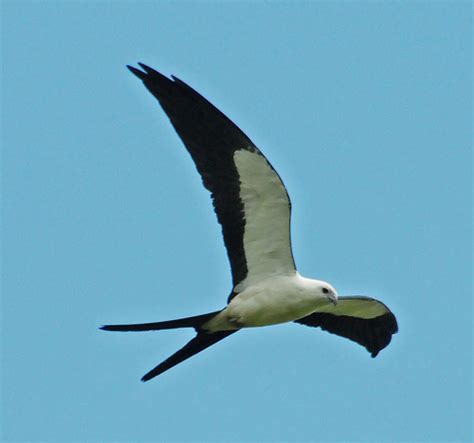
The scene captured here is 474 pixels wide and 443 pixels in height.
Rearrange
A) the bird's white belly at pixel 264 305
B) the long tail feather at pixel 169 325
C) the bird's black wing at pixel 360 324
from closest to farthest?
the long tail feather at pixel 169 325
the bird's white belly at pixel 264 305
the bird's black wing at pixel 360 324

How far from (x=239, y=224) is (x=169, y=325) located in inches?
54.5

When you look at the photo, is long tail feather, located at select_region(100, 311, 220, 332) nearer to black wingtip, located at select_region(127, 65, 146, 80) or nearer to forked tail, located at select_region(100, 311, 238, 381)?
forked tail, located at select_region(100, 311, 238, 381)

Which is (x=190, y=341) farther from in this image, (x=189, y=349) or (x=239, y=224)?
(x=239, y=224)

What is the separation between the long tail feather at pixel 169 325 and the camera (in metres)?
12.7

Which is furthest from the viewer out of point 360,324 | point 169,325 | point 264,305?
point 360,324

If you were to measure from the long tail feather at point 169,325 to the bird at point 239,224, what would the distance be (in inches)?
0.4

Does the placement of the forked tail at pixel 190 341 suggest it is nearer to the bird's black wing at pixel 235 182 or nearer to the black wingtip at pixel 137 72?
the bird's black wing at pixel 235 182

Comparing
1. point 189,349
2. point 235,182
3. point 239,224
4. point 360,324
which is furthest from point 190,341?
point 360,324

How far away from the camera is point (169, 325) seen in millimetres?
13023

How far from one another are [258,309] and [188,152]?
183cm

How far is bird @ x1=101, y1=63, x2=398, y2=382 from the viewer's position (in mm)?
13203

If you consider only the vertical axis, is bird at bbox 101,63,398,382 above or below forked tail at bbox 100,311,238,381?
above

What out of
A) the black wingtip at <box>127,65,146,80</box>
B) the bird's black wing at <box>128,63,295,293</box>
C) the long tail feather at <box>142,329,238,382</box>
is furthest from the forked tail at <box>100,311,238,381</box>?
the black wingtip at <box>127,65,146,80</box>

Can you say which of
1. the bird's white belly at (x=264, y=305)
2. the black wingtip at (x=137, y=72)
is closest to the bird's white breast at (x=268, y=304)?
the bird's white belly at (x=264, y=305)
